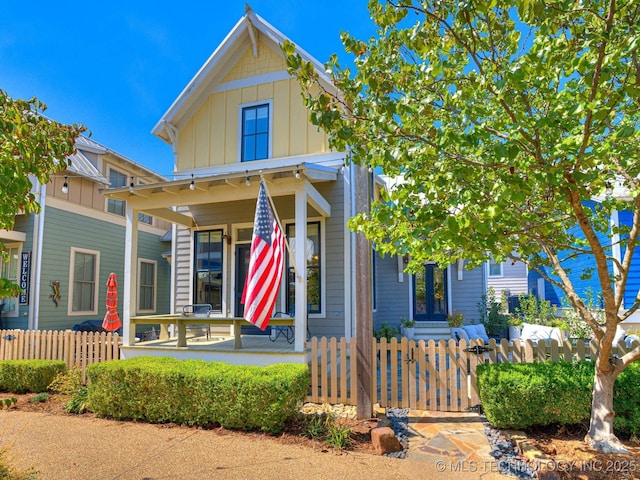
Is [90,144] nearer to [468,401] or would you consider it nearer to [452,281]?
[452,281]

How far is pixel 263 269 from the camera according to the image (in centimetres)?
574

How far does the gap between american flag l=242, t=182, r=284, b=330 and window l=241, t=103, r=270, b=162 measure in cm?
367

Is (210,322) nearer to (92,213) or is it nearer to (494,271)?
(92,213)

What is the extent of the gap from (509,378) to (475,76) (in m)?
3.31

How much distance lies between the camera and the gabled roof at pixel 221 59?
9.00 metres

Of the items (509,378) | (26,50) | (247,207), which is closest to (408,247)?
(509,378)

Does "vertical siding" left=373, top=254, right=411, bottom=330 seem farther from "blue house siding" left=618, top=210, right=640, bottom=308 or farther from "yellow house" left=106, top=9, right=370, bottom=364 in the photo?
"blue house siding" left=618, top=210, right=640, bottom=308

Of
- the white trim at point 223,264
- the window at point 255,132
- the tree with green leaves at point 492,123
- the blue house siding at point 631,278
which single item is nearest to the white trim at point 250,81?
the window at point 255,132

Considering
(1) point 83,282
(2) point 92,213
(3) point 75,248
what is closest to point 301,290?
(3) point 75,248

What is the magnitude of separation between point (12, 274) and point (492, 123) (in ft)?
42.8

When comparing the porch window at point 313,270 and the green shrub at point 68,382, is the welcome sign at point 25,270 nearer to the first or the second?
the green shrub at point 68,382

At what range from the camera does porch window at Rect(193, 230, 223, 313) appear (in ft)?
31.1

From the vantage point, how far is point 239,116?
31.4 ft

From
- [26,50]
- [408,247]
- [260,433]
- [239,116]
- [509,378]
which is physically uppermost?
[26,50]
